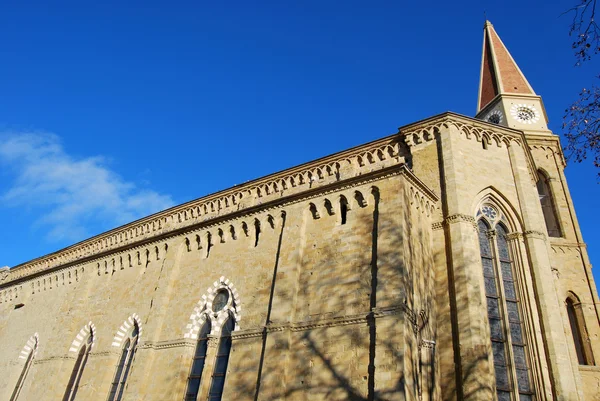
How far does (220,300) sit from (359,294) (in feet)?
15.7

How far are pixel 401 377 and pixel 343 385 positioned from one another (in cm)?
133

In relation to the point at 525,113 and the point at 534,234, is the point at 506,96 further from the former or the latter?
the point at 534,234

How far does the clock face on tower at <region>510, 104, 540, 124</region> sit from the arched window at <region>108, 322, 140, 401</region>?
58.8ft

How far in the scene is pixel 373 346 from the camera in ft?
31.8

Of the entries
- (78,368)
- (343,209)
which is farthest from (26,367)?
(343,209)

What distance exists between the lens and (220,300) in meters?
13.6

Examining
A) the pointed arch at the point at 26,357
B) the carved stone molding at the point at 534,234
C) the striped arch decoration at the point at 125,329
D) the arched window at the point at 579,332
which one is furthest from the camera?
the pointed arch at the point at 26,357

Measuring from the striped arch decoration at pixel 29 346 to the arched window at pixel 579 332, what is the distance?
65.1 feet

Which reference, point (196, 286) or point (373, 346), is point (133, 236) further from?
point (373, 346)

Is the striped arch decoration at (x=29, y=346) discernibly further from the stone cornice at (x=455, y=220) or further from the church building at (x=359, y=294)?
the stone cornice at (x=455, y=220)

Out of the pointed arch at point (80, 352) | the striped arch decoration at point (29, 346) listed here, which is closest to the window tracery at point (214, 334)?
the pointed arch at point (80, 352)

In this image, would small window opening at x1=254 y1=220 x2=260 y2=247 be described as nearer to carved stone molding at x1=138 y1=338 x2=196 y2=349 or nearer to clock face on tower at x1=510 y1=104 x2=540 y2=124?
carved stone molding at x1=138 y1=338 x2=196 y2=349

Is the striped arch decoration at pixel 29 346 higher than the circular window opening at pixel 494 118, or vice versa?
the circular window opening at pixel 494 118

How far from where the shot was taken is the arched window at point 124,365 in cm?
1436
